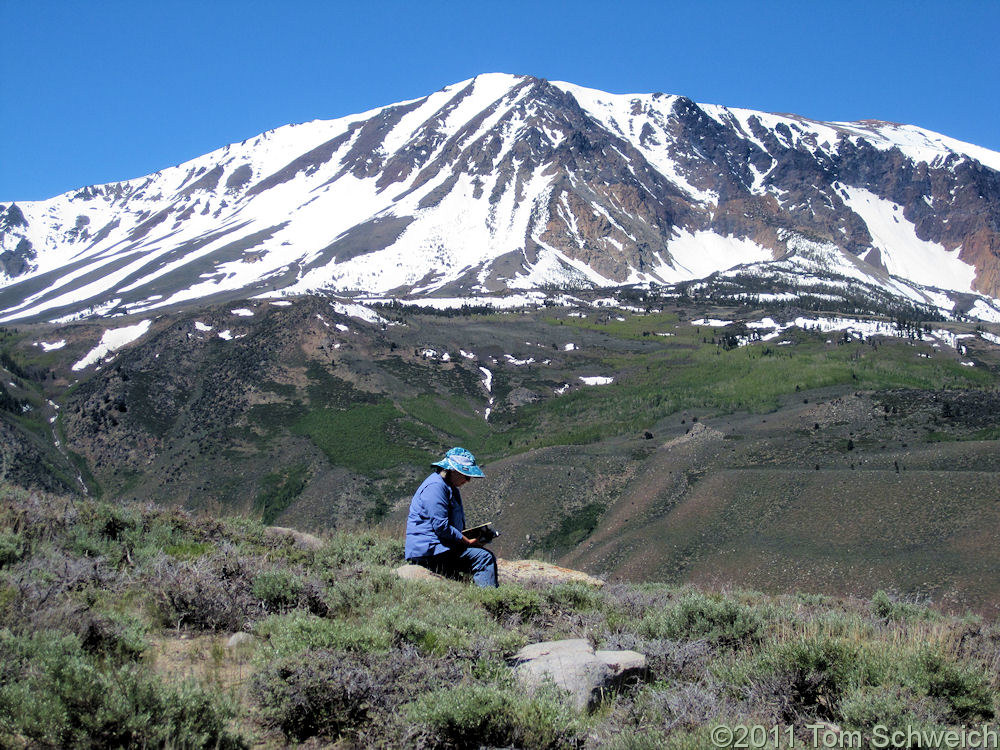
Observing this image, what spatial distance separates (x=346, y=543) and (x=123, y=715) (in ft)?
19.4

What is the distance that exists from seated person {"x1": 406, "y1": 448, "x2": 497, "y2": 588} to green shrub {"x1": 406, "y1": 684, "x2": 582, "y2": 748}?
3.01 metres

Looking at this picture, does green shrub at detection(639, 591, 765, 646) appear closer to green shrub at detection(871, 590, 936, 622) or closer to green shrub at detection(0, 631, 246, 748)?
green shrub at detection(871, 590, 936, 622)

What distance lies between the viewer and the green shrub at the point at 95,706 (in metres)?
3.30

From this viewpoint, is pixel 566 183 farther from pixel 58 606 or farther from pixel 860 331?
pixel 58 606

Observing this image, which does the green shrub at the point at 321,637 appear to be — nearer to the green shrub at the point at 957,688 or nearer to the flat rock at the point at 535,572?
the green shrub at the point at 957,688

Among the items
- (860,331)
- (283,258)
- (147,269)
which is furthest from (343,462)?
(147,269)

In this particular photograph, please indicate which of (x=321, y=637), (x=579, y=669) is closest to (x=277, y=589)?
(x=321, y=637)

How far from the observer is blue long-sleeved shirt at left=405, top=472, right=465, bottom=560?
706 cm

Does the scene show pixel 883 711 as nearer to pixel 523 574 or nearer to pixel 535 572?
pixel 523 574

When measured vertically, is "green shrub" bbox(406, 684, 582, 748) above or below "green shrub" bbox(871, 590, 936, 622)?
above

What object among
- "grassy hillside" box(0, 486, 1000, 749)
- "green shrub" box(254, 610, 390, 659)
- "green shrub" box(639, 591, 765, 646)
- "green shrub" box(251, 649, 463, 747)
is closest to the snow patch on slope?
"grassy hillside" box(0, 486, 1000, 749)

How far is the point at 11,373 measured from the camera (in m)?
65.8

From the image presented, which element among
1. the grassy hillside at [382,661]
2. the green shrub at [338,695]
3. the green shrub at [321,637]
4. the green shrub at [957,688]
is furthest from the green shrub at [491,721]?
the green shrub at [957,688]

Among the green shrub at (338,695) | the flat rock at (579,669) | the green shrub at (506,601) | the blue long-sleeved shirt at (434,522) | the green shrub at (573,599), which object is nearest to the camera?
the green shrub at (338,695)
